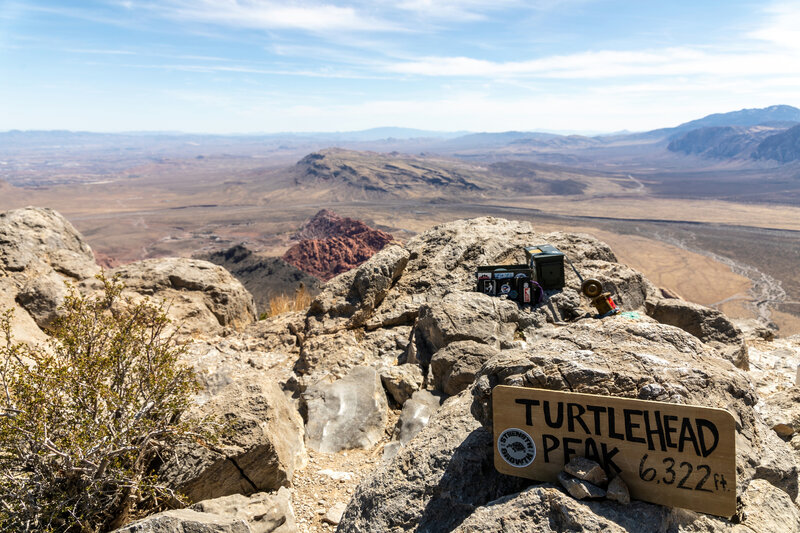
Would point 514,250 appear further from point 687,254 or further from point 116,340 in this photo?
point 687,254

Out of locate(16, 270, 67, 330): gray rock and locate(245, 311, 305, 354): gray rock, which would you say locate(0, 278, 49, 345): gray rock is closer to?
locate(16, 270, 67, 330): gray rock

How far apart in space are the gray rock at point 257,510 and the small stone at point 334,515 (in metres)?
0.34

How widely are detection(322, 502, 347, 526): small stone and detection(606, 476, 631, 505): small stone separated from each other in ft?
8.29

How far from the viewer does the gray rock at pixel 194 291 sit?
925 cm

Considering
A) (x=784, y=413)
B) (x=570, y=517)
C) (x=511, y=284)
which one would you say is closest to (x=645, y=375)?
(x=570, y=517)

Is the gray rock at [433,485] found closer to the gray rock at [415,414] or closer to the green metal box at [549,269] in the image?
the gray rock at [415,414]

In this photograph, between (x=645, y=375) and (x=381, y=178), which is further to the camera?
(x=381, y=178)

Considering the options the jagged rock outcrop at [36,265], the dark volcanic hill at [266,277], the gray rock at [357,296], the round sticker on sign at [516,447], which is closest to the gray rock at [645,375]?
the round sticker on sign at [516,447]

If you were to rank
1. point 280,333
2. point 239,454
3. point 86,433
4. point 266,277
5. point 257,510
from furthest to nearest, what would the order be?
point 266,277, point 280,333, point 239,454, point 257,510, point 86,433

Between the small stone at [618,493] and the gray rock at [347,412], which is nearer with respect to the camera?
the small stone at [618,493]

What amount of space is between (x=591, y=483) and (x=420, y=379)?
3.90m

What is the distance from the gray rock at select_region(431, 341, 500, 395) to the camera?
565cm

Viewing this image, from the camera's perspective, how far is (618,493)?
8.30 feet

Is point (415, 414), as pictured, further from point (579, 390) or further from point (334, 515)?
point (579, 390)
